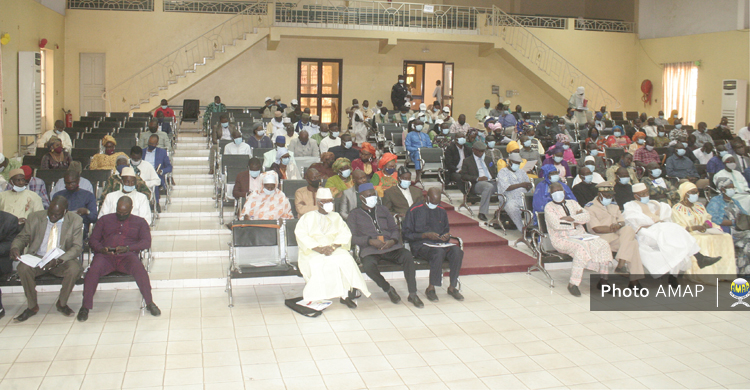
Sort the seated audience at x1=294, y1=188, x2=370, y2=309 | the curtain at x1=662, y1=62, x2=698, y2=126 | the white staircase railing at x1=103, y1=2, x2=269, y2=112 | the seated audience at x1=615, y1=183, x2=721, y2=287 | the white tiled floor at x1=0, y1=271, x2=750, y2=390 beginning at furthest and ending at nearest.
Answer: the curtain at x1=662, y1=62, x2=698, y2=126 < the white staircase railing at x1=103, y1=2, x2=269, y2=112 < the seated audience at x1=615, y1=183, x2=721, y2=287 < the seated audience at x1=294, y1=188, x2=370, y2=309 < the white tiled floor at x1=0, y1=271, x2=750, y2=390

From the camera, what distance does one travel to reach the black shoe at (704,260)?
8.07 meters

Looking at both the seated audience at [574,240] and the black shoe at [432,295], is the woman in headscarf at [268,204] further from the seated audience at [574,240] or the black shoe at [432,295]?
the seated audience at [574,240]

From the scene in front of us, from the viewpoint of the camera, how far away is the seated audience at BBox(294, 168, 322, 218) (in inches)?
328

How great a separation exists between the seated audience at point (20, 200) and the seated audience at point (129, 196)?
2.74ft

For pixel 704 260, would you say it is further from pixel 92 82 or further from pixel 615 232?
pixel 92 82

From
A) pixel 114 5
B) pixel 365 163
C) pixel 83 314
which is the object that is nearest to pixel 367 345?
pixel 83 314

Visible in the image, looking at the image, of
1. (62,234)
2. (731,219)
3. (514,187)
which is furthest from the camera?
(514,187)

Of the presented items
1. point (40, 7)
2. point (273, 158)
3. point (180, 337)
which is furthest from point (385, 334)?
point (40, 7)

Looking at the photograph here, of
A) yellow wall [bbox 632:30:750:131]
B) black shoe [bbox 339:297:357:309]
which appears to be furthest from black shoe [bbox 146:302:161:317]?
yellow wall [bbox 632:30:750:131]

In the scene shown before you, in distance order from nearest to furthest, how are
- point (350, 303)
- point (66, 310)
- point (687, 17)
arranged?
point (66, 310), point (350, 303), point (687, 17)

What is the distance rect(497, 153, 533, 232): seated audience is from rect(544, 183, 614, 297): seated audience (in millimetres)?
1480

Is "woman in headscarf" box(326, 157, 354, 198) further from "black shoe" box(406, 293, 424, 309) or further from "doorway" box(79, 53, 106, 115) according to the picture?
"doorway" box(79, 53, 106, 115)

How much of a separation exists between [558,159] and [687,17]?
13.5 m

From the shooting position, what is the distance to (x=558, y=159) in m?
10.5
